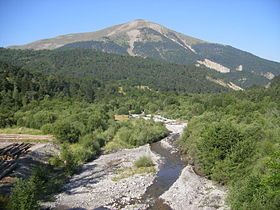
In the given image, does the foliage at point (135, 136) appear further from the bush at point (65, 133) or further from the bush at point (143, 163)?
the bush at point (143, 163)

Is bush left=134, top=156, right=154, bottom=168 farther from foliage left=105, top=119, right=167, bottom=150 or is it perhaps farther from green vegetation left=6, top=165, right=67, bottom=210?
foliage left=105, top=119, right=167, bottom=150

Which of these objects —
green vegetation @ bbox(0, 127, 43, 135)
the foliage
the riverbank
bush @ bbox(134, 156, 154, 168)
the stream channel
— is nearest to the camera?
the riverbank

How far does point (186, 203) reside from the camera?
976 inches

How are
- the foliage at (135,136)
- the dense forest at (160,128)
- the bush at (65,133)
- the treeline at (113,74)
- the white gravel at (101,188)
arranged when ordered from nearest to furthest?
the dense forest at (160,128)
the white gravel at (101,188)
the bush at (65,133)
the foliage at (135,136)
the treeline at (113,74)

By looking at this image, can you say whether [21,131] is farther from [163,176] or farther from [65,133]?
[163,176]

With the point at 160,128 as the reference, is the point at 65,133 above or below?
above

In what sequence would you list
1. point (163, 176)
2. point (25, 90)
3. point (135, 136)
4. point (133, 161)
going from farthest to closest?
point (25, 90) → point (135, 136) → point (133, 161) → point (163, 176)

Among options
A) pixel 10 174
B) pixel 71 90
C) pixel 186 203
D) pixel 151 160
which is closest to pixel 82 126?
pixel 151 160

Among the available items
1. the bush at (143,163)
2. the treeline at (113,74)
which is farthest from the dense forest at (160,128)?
the treeline at (113,74)

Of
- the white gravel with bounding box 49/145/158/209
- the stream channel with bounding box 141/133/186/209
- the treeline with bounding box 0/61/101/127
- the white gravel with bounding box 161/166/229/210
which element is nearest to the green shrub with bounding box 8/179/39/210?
the white gravel with bounding box 49/145/158/209

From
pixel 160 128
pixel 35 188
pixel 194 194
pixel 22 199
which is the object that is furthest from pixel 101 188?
pixel 160 128

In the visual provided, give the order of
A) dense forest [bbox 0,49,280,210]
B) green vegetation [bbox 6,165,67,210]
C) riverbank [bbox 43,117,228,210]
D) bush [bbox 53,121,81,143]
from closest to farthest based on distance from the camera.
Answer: green vegetation [bbox 6,165,67,210], dense forest [bbox 0,49,280,210], riverbank [bbox 43,117,228,210], bush [bbox 53,121,81,143]

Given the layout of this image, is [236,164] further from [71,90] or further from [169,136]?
[71,90]

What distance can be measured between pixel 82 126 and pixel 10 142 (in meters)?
13.5
